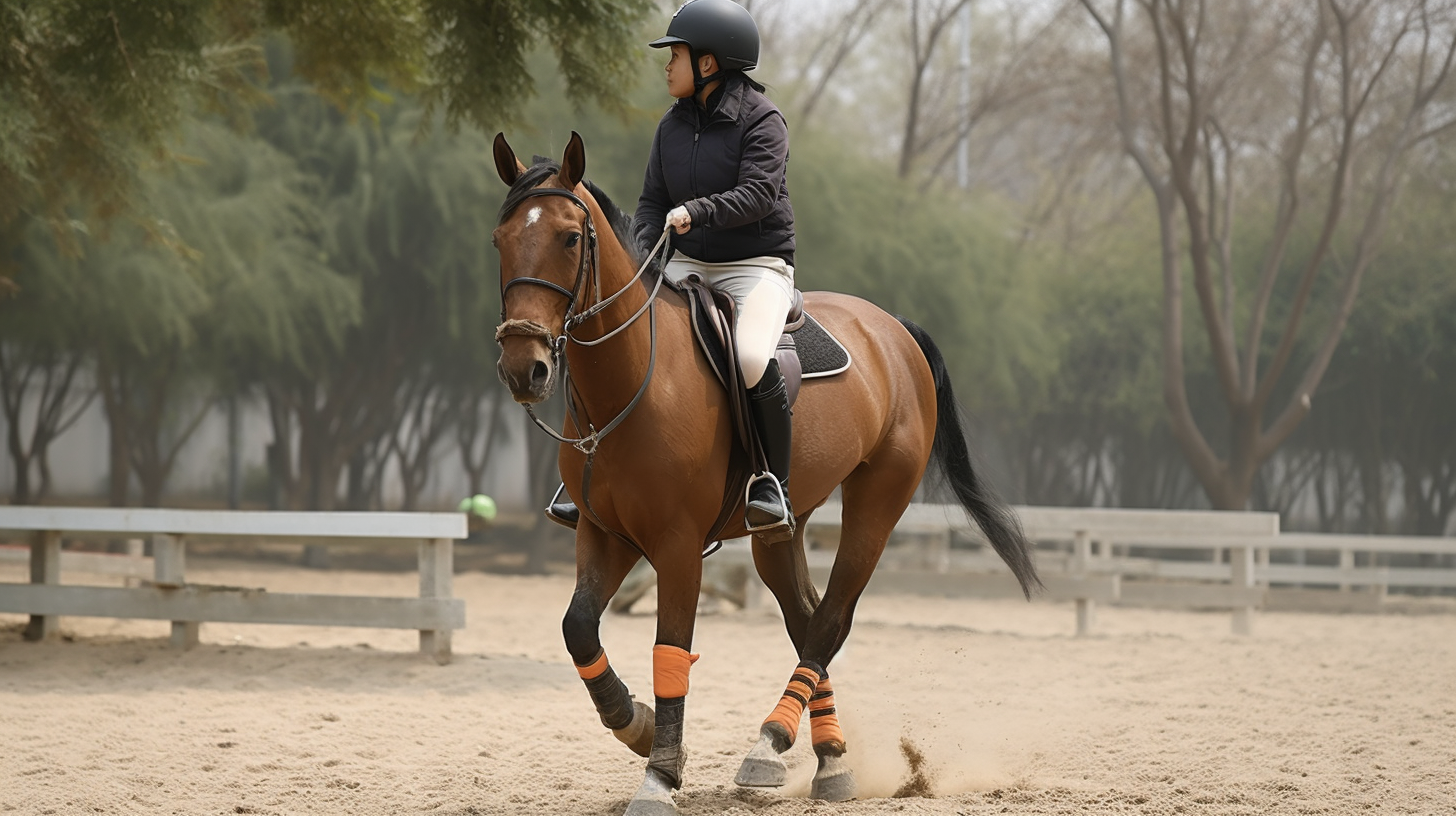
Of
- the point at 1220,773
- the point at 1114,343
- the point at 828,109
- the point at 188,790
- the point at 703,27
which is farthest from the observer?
the point at 828,109

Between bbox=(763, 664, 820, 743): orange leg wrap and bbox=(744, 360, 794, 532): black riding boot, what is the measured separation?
0.65 metres

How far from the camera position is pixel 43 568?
8.95 m

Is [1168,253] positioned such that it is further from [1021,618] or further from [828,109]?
[828,109]

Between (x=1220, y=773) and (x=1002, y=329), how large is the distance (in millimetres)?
15011

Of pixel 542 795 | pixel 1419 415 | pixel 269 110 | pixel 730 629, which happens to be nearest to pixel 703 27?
pixel 542 795

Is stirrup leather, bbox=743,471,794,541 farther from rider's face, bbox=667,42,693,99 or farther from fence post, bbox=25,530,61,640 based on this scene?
fence post, bbox=25,530,61,640

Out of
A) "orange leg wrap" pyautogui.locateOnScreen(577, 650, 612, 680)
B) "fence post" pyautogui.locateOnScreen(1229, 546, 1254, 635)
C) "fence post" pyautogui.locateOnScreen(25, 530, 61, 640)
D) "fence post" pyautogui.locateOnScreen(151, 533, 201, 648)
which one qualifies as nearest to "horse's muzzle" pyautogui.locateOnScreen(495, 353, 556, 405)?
"orange leg wrap" pyautogui.locateOnScreen(577, 650, 612, 680)

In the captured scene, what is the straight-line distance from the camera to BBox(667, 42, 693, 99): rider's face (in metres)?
4.62

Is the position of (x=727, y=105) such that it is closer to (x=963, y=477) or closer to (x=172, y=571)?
(x=963, y=477)

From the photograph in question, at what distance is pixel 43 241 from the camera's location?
1409 centimetres

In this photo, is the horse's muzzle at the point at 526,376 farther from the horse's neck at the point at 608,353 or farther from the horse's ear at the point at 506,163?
the horse's ear at the point at 506,163

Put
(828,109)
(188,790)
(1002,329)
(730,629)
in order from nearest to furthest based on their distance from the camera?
(188,790), (730,629), (1002,329), (828,109)

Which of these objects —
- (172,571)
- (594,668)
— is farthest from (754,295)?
(172,571)

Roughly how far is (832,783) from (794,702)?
1.28 feet
